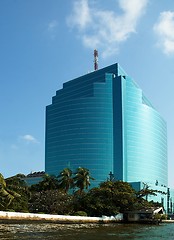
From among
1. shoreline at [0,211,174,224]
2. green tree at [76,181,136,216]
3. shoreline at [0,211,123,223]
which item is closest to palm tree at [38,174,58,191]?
green tree at [76,181,136,216]

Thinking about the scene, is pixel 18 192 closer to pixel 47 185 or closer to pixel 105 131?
pixel 47 185

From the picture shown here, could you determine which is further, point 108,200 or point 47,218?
point 108,200

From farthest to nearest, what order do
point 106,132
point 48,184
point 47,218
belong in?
point 106,132 < point 48,184 < point 47,218

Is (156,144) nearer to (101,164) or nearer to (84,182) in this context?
(101,164)

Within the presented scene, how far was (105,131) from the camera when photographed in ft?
493

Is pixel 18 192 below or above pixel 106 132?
below

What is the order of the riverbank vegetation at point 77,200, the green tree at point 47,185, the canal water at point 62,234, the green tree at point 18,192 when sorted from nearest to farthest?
1. the canal water at point 62,234
2. the green tree at point 18,192
3. the riverbank vegetation at point 77,200
4. the green tree at point 47,185

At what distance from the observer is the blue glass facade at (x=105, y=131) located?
14738 cm

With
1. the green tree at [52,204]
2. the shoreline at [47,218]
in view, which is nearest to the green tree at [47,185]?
the green tree at [52,204]

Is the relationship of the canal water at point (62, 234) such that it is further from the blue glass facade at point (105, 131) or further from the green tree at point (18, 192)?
the blue glass facade at point (105, 131)

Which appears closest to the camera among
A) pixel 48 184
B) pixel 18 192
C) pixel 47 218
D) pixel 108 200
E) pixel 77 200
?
pixel 47 218

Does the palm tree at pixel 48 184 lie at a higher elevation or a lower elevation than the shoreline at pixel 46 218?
higher

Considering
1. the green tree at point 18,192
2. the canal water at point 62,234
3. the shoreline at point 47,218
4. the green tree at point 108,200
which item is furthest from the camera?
the green tree at point 108,200

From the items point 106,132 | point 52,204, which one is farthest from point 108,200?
point 106,132
